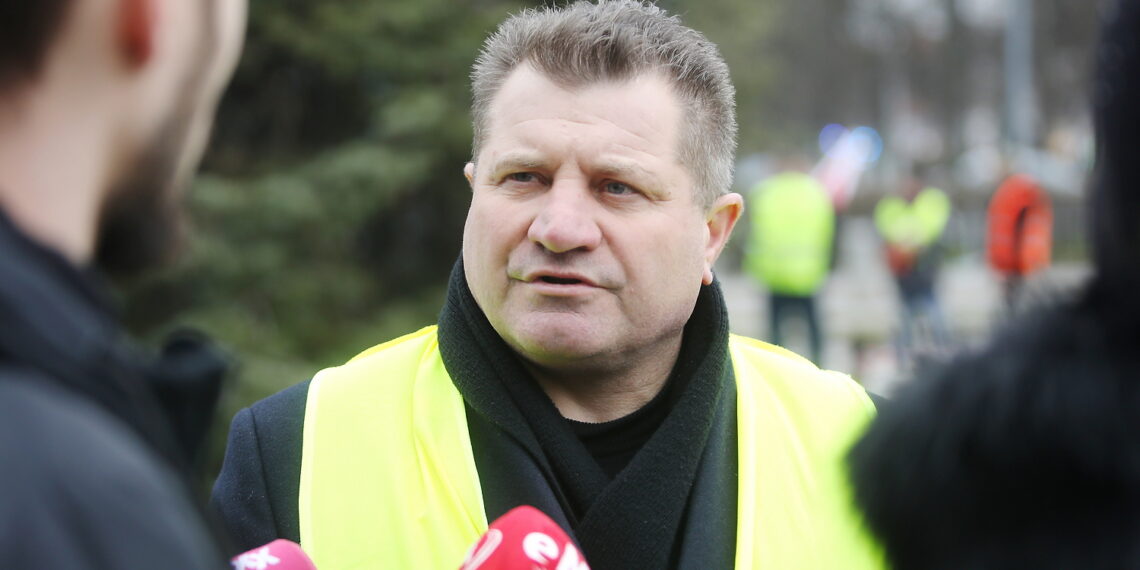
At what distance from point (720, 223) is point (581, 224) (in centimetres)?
48

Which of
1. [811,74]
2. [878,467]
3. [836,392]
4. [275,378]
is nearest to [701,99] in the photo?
[836,392]

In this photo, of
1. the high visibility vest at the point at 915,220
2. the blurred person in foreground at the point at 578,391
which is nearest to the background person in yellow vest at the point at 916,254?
the high visibility vest at the point at 915,220

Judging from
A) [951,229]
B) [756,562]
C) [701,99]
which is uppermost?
[951,229]

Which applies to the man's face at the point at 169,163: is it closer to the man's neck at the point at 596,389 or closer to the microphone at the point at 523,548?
the microphone at the point at 523,548

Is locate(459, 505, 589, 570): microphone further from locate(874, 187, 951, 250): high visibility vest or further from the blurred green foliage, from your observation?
locate(874, 187, 951, 250): high visibility vest

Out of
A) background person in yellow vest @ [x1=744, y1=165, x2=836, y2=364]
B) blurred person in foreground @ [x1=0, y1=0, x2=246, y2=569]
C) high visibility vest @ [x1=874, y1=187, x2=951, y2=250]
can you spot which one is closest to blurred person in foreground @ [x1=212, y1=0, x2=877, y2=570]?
blurred person in foreground @ [x1=0, y1=0, x2=246, y2=569]

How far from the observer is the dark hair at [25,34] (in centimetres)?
107

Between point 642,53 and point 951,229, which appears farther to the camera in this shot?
point 951,229

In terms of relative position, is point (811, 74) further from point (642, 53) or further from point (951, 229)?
point (642, 53)

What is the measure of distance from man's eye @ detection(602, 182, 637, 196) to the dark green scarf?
339 millimetres

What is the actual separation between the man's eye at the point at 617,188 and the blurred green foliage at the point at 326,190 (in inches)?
223

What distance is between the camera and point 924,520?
138 centimetres

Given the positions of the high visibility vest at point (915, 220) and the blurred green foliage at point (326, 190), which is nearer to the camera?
the blurred green foliage at point (326, 190)

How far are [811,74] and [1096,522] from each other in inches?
1924
